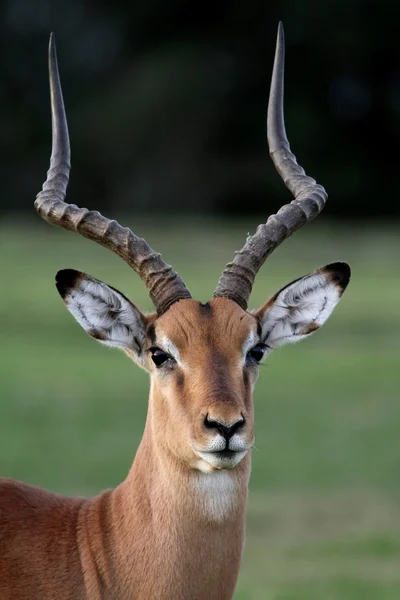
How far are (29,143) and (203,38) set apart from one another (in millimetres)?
10618

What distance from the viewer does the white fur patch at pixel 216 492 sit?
301 inches

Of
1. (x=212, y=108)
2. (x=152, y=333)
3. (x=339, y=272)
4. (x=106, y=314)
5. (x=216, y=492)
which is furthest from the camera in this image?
(x=212, y=108)

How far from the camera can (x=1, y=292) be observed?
133 ft

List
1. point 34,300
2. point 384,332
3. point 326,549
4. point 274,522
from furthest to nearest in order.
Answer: point 34,300, point 384,332, point 274,522, point 326,549

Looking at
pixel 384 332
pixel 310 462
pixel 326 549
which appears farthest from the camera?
pixel 384 332

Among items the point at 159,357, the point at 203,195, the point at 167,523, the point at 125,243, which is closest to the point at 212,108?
the point at 203,195

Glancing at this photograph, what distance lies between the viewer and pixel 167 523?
308 inches

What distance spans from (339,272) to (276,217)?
50 cm

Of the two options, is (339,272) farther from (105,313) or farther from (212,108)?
(212,108)

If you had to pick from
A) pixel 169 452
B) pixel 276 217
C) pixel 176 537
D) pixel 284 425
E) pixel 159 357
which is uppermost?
pixel 284 425

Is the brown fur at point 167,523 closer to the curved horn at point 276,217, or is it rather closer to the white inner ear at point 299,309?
the curved horn at point 276,217

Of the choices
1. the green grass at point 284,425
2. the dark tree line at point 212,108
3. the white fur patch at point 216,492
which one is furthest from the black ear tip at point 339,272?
the dark tree line at point 212,108

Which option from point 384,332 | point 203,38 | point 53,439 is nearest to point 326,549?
point 53,439

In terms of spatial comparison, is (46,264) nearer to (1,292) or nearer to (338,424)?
(1,292)
